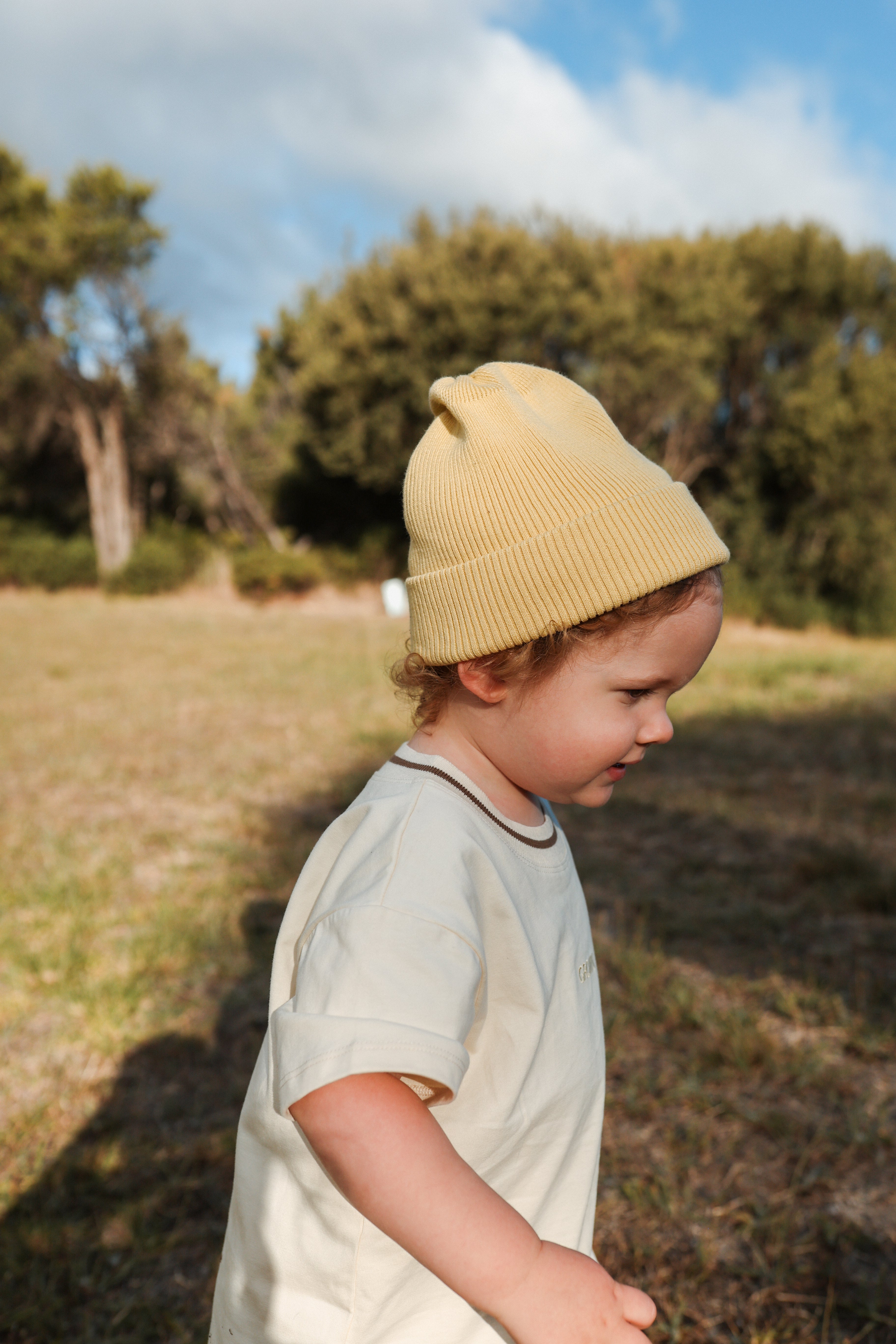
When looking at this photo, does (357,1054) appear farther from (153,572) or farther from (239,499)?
(239,499)

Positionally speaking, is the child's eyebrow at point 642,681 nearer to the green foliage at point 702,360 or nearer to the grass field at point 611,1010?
the grass field at point 611,1010

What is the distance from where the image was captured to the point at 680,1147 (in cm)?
213

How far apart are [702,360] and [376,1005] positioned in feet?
54.8

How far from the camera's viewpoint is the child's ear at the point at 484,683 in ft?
3.55

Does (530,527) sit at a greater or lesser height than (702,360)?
lesser

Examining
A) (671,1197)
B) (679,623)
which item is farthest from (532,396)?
(671,1197)

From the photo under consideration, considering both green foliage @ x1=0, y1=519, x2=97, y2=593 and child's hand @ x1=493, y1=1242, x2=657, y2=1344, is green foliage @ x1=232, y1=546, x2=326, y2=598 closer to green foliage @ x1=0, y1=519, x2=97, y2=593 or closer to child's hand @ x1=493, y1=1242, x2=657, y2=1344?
green foliage @ x1=0, y1=519, x2=97, y2=593

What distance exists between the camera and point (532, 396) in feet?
3.80

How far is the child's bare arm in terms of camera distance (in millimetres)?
779

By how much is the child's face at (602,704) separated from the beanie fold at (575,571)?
0.15ft

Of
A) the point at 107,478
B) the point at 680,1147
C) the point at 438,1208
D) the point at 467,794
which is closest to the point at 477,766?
the point at 467,794

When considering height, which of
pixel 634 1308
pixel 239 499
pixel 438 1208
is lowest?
pixel 634 1308

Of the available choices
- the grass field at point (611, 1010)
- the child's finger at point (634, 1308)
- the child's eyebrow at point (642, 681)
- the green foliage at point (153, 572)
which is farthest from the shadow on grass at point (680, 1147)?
the green foliage at point (153, 572)

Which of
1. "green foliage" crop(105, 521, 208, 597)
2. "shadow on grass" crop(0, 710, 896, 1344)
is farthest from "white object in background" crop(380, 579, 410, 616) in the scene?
"green foliage" crop(105, 521, 208, 597)
